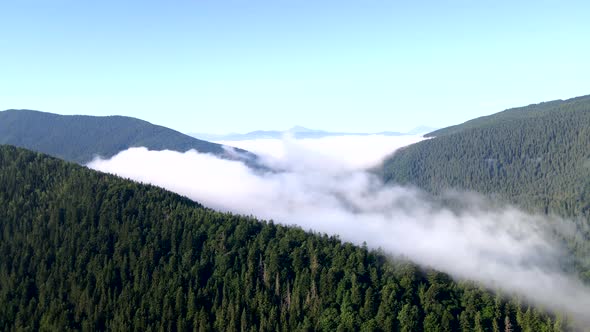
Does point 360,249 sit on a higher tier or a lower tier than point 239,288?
higher

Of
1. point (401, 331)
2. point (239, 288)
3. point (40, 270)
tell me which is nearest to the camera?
point (401, 331)

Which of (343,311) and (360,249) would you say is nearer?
(343,311)

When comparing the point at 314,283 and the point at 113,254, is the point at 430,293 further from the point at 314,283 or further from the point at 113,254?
the point at 113,254

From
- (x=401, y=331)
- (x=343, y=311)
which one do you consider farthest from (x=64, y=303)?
(x=401, y=331)

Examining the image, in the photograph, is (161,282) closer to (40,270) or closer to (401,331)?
(40,270)

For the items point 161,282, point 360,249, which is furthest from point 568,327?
point 161,282

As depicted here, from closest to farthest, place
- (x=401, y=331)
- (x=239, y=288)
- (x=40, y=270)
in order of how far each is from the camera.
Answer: (x=401, y=331)
(x=239, y=288)
(x=40, y=270)
